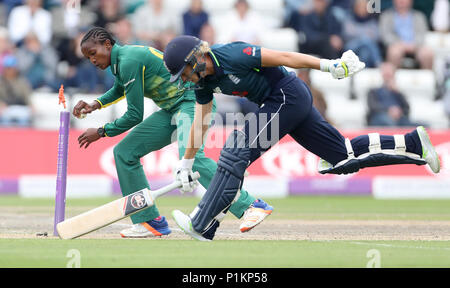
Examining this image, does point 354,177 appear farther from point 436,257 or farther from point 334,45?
point 436,257

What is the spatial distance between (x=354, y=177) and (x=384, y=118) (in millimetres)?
1468

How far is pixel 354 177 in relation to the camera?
1441cm

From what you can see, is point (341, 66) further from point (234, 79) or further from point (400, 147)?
point (400, 147)

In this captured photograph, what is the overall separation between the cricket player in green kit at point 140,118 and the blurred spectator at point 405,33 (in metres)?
9.65

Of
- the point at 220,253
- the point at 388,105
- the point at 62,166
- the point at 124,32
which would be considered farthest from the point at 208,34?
the point at 220,253

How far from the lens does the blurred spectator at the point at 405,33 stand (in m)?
17.0

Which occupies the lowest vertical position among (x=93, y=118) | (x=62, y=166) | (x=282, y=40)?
(x=93, y=118)

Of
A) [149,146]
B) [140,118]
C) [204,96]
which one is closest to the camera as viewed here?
[204,96]

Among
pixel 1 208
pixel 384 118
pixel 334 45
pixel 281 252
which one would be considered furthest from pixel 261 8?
pixel 281 252

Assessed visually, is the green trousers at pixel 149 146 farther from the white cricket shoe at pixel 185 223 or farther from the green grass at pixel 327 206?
the green grass at pixel 327 206

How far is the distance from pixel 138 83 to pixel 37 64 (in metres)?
8.47

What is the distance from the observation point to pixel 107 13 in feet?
52.4

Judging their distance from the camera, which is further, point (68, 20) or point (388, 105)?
point (68, 20)

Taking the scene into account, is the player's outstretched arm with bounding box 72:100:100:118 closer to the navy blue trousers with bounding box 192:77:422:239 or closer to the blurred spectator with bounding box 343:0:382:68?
the navy blue trousers with bounding box 192:77:422:239
